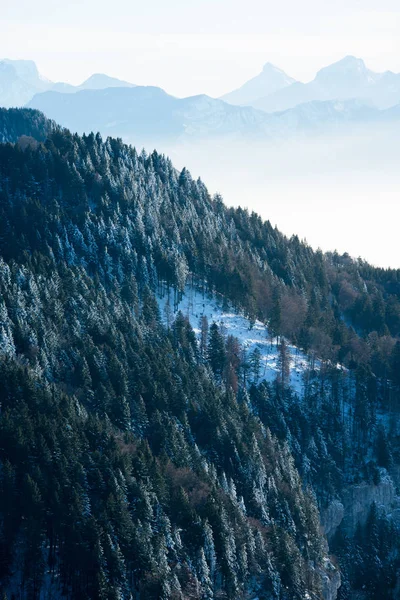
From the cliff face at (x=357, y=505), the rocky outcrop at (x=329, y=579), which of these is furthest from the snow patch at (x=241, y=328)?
the rocky outcrop at (x=329, y=579)

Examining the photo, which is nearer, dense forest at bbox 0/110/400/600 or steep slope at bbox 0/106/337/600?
steep slope at bbox 0/106/337/600

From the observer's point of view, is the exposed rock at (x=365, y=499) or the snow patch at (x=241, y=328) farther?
the snow patch at (x=241, y=328)

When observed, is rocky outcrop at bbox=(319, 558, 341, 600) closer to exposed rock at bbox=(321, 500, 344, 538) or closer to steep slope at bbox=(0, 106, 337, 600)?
steep slope at bbox=(0, 106, 337, 600)

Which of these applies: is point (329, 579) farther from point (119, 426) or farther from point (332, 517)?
point (119, 426)

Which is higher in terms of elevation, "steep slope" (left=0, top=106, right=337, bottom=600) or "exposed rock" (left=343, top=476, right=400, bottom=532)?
"steep slope" (left=0, top=106, right=337, bottom=600)

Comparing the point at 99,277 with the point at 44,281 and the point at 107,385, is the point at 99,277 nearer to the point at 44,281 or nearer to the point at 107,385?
the point at 44,281

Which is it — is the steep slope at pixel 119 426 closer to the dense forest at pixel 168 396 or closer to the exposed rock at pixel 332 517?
the dense forest at pixel 168 396

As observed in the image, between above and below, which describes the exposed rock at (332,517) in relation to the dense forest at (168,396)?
below

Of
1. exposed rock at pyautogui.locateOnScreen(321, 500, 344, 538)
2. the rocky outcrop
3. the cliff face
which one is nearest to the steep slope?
the rocky outcrop

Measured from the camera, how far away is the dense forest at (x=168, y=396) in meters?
79.1

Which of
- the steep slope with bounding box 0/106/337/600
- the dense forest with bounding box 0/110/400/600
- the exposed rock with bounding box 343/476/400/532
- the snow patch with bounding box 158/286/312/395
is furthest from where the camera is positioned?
the snow patch with bounding box 158/286/312/395

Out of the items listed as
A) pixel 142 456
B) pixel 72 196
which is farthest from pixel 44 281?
pixel 142 456

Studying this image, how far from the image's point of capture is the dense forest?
79.1m

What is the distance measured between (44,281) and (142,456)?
50.4 m
